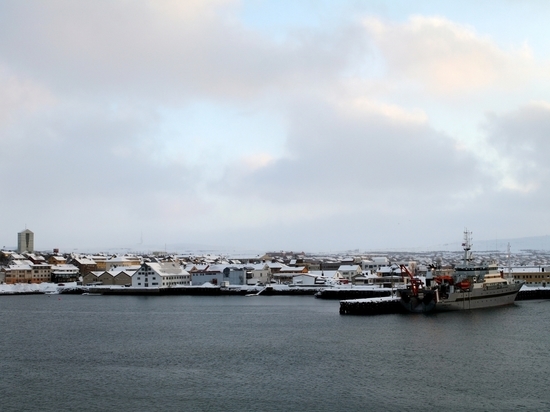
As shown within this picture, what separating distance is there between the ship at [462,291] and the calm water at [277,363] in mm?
2376

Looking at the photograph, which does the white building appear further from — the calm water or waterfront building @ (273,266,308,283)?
the calm water

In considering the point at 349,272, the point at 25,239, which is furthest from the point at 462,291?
the point at 25,239

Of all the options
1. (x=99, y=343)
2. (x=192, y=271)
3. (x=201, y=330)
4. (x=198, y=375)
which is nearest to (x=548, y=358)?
(x=198, y=375)

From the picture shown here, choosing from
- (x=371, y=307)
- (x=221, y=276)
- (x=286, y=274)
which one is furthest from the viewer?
(x=286, y=274)

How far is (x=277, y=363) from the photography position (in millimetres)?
24859

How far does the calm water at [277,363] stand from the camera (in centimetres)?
1941

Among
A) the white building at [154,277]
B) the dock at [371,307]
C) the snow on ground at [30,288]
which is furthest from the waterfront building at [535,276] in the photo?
the snow on ground at [30,288]

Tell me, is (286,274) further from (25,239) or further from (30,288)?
(25,239)

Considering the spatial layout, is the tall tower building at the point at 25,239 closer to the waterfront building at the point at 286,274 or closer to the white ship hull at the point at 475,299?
the waterfront building at the point at 286,274

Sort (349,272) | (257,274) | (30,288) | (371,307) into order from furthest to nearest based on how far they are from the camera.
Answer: (349,272), (257,274), (30,288), (371,307)

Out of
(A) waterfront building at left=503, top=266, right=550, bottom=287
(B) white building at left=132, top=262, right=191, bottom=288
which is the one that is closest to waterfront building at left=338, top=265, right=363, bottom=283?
(A) waterfront building at left=503, top=266, right=550, bottom=287

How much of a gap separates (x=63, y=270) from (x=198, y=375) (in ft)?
221

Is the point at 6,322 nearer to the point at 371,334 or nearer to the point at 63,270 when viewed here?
the point at 371,334

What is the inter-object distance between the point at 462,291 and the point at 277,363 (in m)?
23.8
